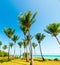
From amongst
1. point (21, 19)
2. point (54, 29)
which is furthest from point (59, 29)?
point (21, 19)

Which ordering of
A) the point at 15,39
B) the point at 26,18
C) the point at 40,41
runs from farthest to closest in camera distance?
the point at 15,39 → the point at 40,41 → the point at 26,18

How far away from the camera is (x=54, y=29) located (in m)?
41.7

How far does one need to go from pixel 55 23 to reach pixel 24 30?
35.6 ft

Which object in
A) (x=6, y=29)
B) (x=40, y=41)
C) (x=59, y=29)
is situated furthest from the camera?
(x=40, y=41)

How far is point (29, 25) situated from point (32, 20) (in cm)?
159

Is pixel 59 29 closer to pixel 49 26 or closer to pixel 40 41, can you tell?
pixel 49 26

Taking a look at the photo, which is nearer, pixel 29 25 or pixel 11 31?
pixel 29 25

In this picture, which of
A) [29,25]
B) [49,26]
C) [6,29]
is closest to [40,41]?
[49,26]

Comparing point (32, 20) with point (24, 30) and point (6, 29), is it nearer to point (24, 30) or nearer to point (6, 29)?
point (24, 30)

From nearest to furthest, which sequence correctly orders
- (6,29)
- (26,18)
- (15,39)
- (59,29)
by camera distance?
(26,18) → (59,29) → (6,29) → (15,39)

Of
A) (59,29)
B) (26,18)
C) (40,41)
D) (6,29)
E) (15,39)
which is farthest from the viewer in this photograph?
(15,39)

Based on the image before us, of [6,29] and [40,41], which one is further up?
[6,29]

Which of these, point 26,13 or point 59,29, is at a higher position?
point 26,13

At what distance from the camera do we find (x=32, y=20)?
3384cm
